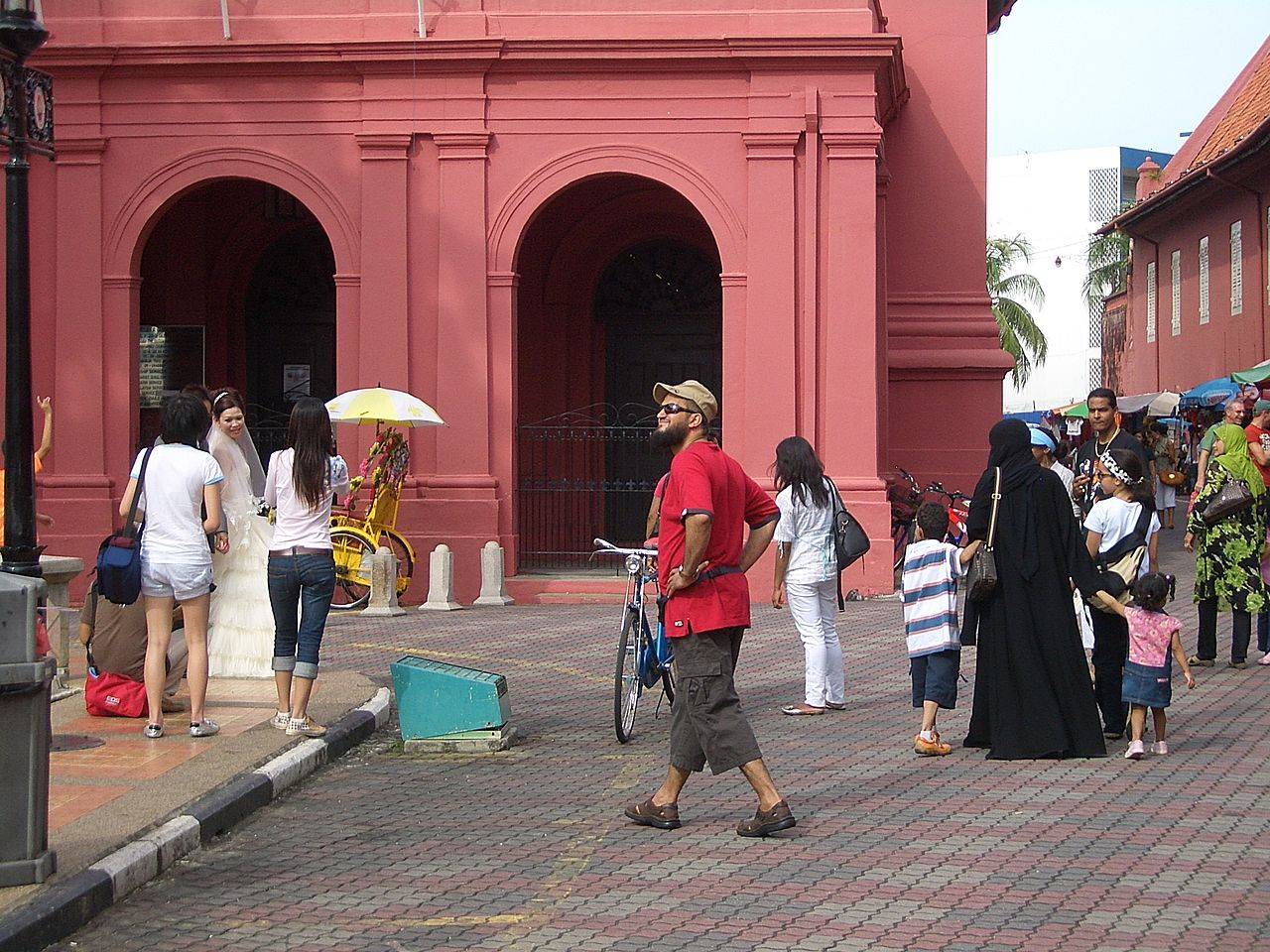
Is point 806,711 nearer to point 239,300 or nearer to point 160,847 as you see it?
point 160,847

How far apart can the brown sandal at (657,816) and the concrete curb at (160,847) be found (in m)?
1.82

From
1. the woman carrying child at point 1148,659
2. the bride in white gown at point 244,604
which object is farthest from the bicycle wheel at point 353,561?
the woman carrying child at point 1148,659

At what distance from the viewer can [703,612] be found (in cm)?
698

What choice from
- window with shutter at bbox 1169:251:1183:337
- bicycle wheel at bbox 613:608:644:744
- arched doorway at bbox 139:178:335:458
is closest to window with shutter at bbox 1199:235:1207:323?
window with shutter at bbox 1169:251:1183:337

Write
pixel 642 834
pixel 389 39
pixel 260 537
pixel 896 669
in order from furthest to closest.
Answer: pixel 389 39, pixel 896 669, pixel 260 537, pixel 642 834

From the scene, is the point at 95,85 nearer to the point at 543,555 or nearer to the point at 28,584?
the point at 543,555

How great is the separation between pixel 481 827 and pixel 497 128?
1141cm

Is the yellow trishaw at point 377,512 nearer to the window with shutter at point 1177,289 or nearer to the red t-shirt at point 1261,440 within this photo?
the red t-shirt at point 1261,440

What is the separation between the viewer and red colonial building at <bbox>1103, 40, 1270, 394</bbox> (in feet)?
99.5

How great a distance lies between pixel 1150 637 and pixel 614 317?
43.1 feet

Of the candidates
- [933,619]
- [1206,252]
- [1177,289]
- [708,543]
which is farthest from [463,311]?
[1177,289]

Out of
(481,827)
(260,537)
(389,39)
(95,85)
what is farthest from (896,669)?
A: (95,85)

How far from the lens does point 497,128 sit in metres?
17.4

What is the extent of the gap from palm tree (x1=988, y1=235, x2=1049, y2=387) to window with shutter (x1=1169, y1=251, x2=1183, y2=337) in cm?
820
